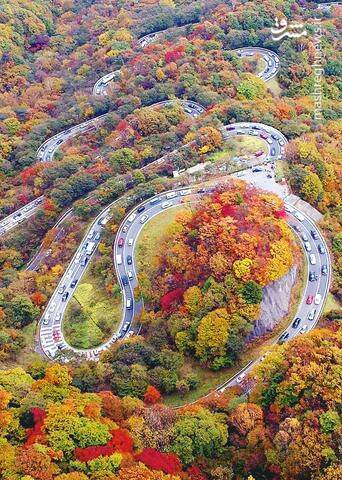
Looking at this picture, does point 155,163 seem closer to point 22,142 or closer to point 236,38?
point 22,142

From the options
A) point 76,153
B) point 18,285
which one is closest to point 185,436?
point 18,285

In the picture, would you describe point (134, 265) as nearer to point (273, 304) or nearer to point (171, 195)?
point (171, 195)

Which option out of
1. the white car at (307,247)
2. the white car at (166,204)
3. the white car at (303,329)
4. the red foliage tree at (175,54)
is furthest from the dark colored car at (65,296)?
the red foliage tree at (175,54)

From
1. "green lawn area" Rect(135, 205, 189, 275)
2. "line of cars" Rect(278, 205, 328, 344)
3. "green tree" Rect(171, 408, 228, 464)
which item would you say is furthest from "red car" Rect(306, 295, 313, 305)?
"green tree" Rect(171, 408, 228, 464)

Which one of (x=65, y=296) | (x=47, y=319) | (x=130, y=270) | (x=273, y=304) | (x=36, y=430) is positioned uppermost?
(x=36, y=430)

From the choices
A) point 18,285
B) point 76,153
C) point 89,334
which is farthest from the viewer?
point 76,153

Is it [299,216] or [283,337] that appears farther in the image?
[299,216]

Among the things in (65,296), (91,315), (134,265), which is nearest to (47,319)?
(65,296)
